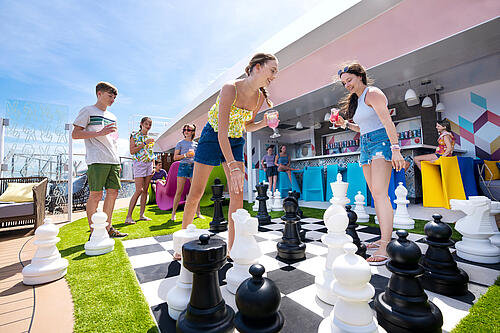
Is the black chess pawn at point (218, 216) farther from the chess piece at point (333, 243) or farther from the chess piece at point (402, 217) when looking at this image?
the chess piece at point (402, 217)

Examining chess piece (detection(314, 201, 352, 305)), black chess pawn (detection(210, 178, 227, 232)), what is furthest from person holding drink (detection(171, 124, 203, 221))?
chess piece (detection(314, 201, 352, 305))

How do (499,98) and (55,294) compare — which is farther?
(499,98)

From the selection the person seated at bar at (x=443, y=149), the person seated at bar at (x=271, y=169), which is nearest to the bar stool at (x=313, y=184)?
the person seated at bar at (x=271, y=169)

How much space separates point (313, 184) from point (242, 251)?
385cm

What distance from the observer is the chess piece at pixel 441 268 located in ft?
2.86

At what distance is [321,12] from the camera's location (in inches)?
102

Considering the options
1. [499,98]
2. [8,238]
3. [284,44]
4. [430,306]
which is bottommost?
[8,238]

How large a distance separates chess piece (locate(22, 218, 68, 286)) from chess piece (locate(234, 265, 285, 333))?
3.64 ft

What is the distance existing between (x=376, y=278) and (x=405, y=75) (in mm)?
3598

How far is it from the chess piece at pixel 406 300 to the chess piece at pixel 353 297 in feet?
0.33

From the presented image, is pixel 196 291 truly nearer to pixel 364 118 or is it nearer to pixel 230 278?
pixel 230 278

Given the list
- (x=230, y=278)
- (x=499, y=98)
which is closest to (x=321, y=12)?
(x=230, y=278)

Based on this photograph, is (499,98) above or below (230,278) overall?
above

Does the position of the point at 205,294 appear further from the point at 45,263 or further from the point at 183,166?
the point at 183,166
